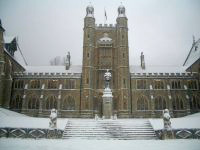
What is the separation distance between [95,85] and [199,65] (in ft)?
64.8

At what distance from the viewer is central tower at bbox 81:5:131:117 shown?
136ft

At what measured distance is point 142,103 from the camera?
4244cm

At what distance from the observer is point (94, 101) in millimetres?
42625

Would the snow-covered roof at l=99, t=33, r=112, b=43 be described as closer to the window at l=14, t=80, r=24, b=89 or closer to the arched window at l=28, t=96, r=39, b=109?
the arched window at l=28, t=96, r=39, b=109

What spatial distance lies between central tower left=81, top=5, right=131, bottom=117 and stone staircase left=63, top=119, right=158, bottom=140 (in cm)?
1696

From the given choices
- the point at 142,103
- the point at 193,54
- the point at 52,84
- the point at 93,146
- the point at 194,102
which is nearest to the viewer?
the point at 93,146

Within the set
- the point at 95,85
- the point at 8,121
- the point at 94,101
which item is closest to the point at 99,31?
the point at 95,85

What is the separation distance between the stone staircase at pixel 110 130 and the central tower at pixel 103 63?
1696 cm

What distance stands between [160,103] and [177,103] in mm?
3204

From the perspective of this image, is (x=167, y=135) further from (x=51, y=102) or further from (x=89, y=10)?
(x=89, y=10)

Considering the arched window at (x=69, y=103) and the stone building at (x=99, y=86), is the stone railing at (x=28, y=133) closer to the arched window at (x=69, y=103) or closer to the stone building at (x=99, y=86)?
the stone building at (x=99, y=86)

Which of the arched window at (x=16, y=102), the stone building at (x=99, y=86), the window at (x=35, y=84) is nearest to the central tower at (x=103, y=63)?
the stone building at (x=99, y=86)

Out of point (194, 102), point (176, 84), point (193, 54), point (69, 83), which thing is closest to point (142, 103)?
point (176, 84)

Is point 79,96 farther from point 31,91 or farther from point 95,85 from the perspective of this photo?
point 31,91
